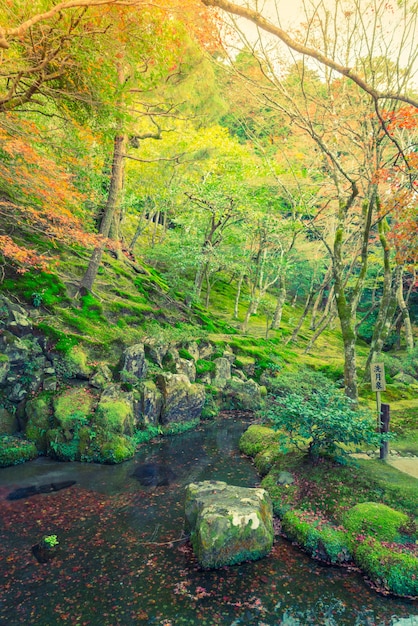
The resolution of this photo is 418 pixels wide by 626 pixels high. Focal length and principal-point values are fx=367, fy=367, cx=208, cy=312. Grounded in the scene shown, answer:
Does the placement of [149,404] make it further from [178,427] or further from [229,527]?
[229,527]

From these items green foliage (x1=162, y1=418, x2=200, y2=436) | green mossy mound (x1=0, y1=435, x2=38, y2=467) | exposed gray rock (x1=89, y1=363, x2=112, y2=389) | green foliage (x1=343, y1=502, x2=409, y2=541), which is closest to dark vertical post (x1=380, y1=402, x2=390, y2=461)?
green foliage (x1=343, y1=502, x2=409, y2=541)

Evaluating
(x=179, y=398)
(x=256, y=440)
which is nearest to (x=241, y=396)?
(x=179, y=398)

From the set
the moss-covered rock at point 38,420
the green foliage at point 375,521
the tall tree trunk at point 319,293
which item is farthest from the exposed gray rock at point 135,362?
the tall tree trunk at point 319,293

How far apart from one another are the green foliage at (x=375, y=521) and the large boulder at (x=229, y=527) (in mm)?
1442

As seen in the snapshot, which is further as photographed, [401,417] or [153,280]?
[153,280]

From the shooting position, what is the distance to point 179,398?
13.0 meters

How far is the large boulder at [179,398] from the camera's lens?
12633 mm

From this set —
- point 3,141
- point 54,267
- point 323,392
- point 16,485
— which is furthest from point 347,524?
point 54,267

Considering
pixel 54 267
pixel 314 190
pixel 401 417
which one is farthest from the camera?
pixel 314 190

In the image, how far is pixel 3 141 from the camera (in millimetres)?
8328

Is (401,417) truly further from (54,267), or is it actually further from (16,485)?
(54,267)

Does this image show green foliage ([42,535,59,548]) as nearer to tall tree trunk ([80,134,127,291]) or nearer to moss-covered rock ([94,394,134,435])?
moss-covered rock ([94,394,134,435])

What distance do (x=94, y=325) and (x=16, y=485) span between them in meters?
6.58

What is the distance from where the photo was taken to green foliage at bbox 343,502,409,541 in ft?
20.3
